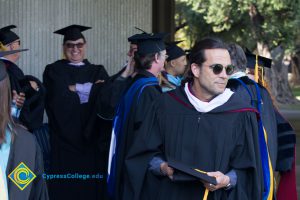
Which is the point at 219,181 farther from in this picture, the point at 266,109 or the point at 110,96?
the point at 110,96

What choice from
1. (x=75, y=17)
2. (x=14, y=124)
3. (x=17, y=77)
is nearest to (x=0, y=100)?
(x=14, y=124)

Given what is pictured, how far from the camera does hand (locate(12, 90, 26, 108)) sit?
21.9 feet

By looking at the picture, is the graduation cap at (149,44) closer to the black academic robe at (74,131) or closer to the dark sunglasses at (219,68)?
the black academic robe at (74,131)

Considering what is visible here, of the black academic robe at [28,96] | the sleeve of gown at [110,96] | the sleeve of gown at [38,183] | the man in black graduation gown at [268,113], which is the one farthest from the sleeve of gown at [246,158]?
the black academic robe at [28,96]

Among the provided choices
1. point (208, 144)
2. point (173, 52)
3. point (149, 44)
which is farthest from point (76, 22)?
point (208, 144)

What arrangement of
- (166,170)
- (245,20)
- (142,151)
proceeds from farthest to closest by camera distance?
(245,20) → (142,151) → (166,170)

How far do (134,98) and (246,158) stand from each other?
6.30 feet

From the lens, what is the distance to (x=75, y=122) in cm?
768

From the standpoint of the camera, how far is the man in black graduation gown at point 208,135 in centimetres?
445

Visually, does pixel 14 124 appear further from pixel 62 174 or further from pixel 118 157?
pixel 62 174

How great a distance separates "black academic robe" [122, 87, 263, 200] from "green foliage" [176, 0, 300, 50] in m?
23.8

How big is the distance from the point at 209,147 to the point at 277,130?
65.6 inches

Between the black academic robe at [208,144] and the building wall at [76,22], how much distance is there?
398 centimetres

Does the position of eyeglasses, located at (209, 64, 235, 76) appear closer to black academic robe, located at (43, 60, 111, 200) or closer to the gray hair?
the gray hair
